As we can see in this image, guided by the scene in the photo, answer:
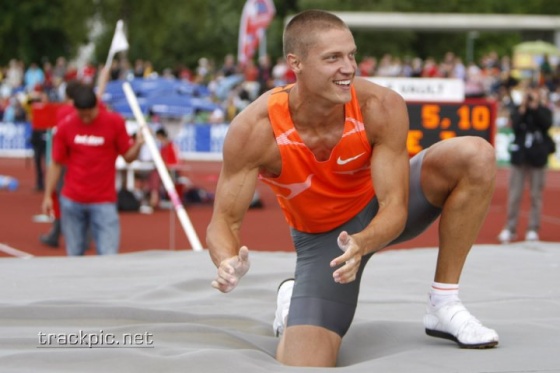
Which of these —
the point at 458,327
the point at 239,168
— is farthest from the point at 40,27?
the point at 458,327

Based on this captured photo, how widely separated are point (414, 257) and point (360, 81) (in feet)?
8.01

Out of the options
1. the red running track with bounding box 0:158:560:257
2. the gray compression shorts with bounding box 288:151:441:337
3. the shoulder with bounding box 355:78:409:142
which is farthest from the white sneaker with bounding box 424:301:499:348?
the red running track with bounding box 0:158:560:257

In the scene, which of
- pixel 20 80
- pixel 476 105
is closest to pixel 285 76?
pixel 20 80

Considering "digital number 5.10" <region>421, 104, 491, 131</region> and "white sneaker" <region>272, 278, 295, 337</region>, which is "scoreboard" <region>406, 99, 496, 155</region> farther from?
"white sneaker" <region>272, 278, 295, 337</region>

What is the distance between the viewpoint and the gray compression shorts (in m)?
4.13

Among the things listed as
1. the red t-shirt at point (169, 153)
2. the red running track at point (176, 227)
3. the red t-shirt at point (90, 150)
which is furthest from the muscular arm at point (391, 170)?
the red t-shirt at point (169, 153)

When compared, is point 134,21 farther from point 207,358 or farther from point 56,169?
point 207,358

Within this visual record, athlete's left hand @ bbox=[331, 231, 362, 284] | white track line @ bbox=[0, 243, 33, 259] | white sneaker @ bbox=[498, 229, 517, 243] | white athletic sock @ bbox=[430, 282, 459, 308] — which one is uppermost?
athlete's left hand @ bbox=[331, 231, 362, 284]

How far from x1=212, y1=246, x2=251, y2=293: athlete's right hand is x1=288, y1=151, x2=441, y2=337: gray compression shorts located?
25.6 inches

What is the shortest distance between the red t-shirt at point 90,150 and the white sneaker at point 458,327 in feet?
13.1

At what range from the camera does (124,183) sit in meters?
13.6

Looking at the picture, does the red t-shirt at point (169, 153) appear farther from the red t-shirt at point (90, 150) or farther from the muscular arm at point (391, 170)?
the muscular arm at point (391, 170)

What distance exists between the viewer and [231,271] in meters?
3.53

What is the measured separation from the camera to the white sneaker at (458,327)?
391 centimetres
